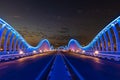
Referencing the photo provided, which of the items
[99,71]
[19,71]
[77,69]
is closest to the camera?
[99,71]

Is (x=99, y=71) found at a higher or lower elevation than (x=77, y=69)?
lower

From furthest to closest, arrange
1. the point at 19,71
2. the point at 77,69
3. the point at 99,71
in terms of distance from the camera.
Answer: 1. the point at 77,69
2. the point at 19,71
3. the point at 99,71

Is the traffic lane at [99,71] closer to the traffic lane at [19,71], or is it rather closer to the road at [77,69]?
the road at [77,69]

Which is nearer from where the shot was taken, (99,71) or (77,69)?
(99,71)

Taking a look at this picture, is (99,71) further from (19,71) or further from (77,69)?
(19,71)

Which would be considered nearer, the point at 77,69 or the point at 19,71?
the point at 19,71

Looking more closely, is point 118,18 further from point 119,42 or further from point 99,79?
point 99,79

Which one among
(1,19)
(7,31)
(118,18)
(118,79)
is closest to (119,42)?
(118,18)

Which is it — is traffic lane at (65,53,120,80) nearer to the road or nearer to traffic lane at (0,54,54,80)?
the road

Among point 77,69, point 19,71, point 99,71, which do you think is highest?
point 19,71

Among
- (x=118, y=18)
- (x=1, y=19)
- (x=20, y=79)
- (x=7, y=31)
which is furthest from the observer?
(x=7, y=31)

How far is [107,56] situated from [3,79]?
35.9m

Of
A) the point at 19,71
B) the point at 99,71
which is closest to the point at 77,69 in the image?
the point at 99,71

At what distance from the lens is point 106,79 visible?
14.1 metres
